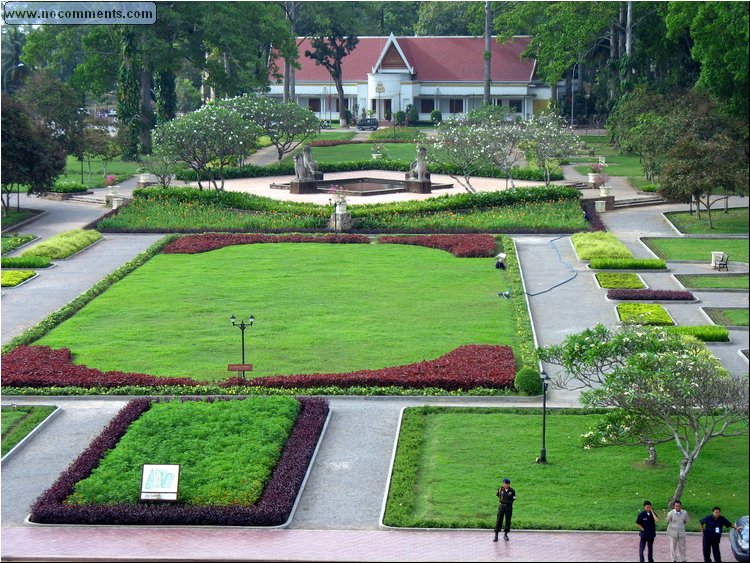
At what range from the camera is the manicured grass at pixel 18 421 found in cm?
2672

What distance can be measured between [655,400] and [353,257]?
24.5 metres

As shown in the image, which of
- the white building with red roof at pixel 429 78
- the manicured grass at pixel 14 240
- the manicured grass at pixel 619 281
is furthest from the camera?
the white building with red roof at pixel 429 78

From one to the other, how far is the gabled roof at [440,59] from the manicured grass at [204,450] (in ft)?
246

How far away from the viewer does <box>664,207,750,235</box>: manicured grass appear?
49469mm

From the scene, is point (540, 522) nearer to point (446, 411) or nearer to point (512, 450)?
point (512, 450)

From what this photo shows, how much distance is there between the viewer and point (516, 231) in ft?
162

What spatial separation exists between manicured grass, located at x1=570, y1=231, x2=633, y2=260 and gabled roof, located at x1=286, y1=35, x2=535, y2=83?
177 ft

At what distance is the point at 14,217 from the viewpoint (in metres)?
54.6

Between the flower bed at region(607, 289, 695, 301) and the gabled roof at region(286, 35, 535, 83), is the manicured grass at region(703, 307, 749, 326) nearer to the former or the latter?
the flower bed at region(607, 289, 695, 301)

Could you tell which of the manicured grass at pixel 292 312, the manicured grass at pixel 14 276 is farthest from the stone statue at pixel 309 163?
the manicured grass at pixel 14 276

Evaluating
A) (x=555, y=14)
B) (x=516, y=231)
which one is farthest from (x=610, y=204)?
(x=555, y=14)

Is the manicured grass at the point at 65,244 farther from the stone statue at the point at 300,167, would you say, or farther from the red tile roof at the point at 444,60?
the red tile roof at the point at 444,60

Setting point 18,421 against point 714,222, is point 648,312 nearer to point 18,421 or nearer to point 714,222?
point 714,222

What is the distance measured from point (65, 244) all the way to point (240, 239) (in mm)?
6916
